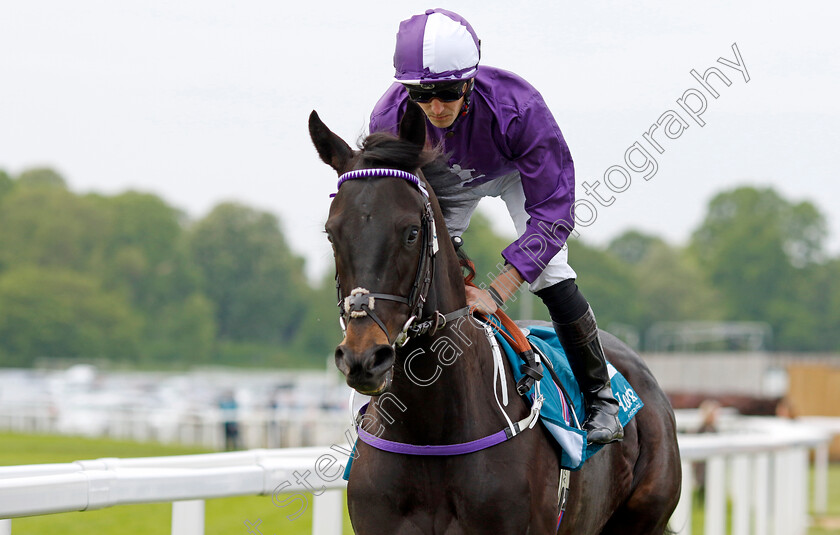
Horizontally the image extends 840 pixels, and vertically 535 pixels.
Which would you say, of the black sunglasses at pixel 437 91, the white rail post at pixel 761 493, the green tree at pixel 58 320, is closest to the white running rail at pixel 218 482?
the white rail post at pixel 761 493

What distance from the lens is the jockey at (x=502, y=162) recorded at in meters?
3.37

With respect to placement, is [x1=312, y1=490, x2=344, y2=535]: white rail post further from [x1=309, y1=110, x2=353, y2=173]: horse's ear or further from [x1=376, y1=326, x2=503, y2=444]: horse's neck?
[x1=309, y1=110, x2=353, y2=173]: horse's ear

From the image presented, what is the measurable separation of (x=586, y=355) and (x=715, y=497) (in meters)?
3.68

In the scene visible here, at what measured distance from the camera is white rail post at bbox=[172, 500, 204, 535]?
3.95 m

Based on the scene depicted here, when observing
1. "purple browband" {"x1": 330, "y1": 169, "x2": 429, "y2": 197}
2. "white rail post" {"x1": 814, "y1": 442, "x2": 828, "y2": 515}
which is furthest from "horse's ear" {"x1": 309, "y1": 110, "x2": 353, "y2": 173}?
"white rail post" {"x1": 814, "y1": 442, "x2": 828, "y2": 515}

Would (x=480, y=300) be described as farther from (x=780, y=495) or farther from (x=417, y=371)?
(x=780, y=495)

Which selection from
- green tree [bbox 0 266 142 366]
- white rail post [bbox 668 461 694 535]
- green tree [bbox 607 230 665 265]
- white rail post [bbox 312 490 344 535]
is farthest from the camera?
green tree [bbox 607 230 665 265]

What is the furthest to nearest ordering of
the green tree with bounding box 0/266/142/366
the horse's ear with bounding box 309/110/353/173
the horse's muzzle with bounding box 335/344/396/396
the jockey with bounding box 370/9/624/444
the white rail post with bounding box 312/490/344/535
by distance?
1. the green tree with bounding box 0/266/142/366
2. the white rail post with bounding box 312/490/344/535
3. the jockey with bounding box 370/9/624/444
4. the horse's ear with bounding box 309/110/353/173
5. the horse's muzzle with bounding box 335/344/396/396

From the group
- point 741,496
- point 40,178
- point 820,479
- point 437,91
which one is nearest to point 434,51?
point 437,91

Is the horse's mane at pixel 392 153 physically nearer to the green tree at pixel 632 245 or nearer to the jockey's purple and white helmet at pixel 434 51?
the jockey's purple and white helmet at pixel 434 51

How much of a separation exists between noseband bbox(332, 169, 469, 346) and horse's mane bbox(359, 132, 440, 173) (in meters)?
0.04

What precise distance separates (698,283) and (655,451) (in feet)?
287

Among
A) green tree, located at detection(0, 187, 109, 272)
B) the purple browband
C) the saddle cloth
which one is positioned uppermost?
green tree, located at detection(0, 187, 109, 272)

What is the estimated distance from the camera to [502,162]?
3762mm
